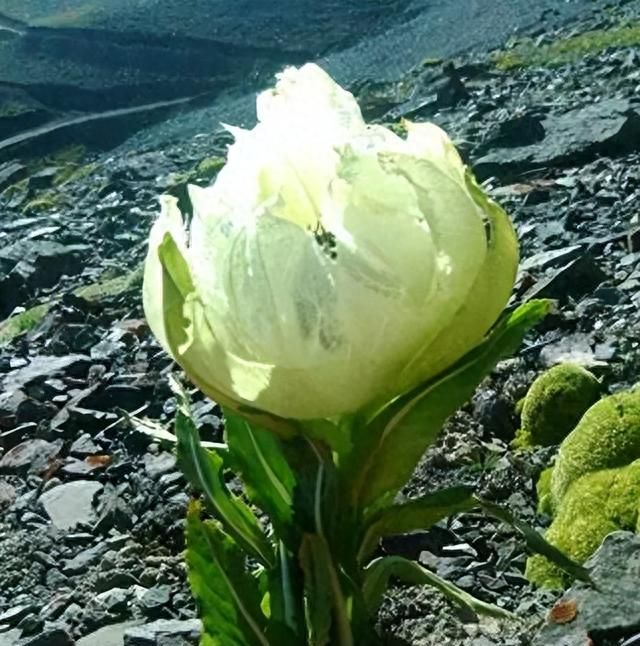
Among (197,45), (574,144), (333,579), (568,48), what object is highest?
(333,579)

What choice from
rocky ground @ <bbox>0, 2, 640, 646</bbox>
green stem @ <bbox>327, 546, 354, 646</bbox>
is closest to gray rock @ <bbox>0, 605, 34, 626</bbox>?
rocky ground @ <bbox>0, 2, 640, 646</bbox>

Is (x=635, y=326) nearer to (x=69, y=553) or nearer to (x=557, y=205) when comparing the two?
(x=69, y=553)

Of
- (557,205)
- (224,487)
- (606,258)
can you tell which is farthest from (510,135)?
(224,487)

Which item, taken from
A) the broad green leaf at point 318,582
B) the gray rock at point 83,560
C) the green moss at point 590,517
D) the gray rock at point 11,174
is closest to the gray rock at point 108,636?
the gray rock at point 83,560

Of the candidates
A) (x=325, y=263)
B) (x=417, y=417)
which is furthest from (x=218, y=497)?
(x=325, y=263)

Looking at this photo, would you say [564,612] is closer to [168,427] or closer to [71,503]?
[71,503]

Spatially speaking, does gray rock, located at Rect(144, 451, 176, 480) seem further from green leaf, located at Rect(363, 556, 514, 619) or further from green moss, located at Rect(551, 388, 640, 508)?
green leaf, located at Rect(363, 556, 514, 619)
